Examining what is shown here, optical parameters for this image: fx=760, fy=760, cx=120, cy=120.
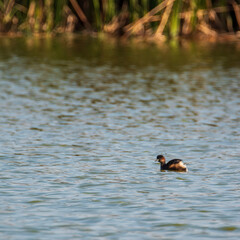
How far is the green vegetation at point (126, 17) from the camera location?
38.8 meters

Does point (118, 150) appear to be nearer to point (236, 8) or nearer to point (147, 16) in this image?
point (147, 16)

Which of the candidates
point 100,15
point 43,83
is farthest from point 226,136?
point 100,15

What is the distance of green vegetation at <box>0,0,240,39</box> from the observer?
1529 inches

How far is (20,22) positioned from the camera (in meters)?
44.6

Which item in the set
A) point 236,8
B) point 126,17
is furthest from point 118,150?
point 126,17

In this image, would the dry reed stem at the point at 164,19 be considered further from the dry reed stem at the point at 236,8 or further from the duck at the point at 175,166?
the duck at the point at 175,166

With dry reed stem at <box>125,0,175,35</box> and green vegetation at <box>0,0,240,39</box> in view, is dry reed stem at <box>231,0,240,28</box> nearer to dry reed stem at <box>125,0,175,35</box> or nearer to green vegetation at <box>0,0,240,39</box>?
green vegetation at <box>0,0,240,39</box>

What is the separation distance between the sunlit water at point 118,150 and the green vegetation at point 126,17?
275 inches

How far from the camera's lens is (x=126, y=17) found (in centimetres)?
4166

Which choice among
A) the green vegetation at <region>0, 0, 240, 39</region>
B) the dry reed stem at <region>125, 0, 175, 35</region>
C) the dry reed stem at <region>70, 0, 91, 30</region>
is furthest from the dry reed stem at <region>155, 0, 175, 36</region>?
the dry reed stem at <region>70, 0, 91, 30</region>

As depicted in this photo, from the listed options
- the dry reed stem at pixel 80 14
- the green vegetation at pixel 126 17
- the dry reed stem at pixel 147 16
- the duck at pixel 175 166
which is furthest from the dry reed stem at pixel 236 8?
the duck at pixel 175 166

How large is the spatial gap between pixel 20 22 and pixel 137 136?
28859 mm

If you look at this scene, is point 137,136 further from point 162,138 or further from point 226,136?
point 226,136

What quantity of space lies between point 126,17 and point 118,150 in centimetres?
2700
